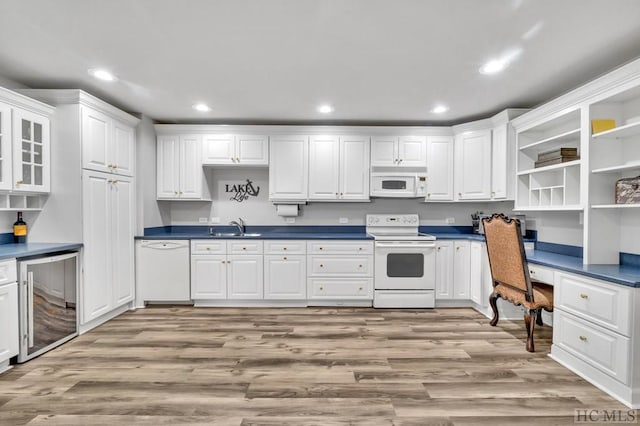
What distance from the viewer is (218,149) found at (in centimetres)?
433

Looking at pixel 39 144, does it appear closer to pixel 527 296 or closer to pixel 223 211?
pixel 223 211

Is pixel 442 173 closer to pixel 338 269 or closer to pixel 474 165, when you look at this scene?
pixel 474 165

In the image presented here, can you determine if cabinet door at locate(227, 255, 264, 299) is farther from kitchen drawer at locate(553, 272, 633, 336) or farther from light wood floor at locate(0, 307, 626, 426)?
kitchen drawer at locate(553, 272, 633, 336)

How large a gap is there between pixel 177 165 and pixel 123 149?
2.28 feet

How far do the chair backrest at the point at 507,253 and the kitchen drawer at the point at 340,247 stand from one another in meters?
1.39

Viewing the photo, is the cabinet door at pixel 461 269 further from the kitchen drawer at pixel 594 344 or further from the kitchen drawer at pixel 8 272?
the kitchen drawer at pixel 8 272

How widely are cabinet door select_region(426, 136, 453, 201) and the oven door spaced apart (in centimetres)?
74

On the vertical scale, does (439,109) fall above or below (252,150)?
above

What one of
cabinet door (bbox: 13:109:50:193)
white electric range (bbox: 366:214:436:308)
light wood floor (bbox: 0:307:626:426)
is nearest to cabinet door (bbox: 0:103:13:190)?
cabinet door (bbox: 13:109:50:193)

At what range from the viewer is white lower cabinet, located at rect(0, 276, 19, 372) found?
92.3 inches

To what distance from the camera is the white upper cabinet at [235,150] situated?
4.32 meters

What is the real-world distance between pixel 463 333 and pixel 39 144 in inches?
177

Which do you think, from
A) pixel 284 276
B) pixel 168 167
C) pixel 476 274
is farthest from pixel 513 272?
pixel 168 167

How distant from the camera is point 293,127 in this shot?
432 centimetres
